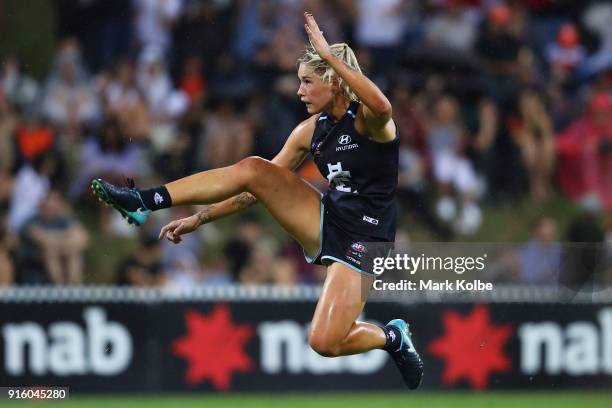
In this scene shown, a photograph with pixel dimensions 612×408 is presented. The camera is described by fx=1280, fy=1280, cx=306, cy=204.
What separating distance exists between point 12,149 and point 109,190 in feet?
16.3

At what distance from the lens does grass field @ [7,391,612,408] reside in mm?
11039

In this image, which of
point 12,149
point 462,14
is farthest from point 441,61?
point 12,149

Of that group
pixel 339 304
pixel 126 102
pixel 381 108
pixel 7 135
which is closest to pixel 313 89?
pixel 381 108

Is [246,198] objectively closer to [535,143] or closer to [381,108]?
[381,108]

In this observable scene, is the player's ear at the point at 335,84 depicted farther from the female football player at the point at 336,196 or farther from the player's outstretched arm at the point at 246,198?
the player's outstretched arm at the point at 246,198

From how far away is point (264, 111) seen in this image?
13.0m

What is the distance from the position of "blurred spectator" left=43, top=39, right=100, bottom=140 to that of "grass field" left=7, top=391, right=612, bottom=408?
2939 mm

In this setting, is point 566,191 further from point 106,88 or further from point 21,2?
point 21,2

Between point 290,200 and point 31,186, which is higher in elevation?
point 31,186

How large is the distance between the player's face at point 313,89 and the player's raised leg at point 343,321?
107cm

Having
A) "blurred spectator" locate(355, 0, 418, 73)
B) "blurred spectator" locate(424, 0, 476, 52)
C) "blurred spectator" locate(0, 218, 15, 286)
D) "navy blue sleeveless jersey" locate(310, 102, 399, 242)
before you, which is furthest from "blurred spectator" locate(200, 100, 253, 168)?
"navy blue sleeveless jersey" locate(310, 102, 399, 242)

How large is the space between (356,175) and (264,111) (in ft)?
15.6

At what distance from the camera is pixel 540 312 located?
1149 centimetres

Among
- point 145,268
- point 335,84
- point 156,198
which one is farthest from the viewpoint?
point 145,268
